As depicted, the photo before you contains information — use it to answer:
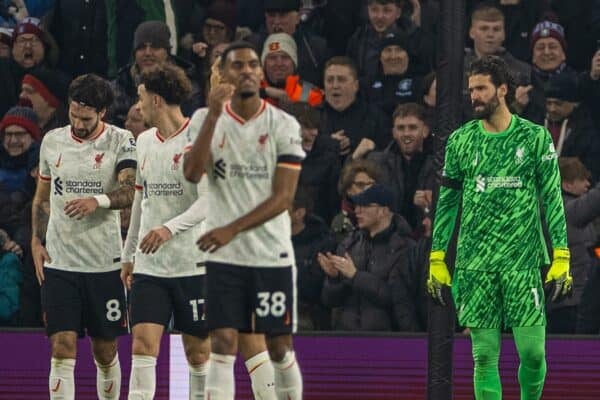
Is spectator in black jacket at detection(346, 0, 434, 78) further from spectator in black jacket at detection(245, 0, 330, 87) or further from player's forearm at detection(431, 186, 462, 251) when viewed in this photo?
player's forearm at detection(431, 186, 462, 251)

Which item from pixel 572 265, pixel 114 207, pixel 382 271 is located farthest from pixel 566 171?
pixel 114 207

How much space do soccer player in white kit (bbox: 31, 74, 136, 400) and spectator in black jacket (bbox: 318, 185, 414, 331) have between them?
6.16 feet

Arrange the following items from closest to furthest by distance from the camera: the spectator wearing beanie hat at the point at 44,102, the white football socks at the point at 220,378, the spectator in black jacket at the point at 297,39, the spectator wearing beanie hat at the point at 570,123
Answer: the white football socks at the point at 220,378, the spectator wearing beanie hat at the point at 570,123, the spectator in black jacket at the point at 297,39, the spectator wearing beanie hat at the point at 44,102

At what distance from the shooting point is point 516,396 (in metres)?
12.7

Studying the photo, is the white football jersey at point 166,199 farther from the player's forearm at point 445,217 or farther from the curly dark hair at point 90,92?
the player's forearm at point 445,217

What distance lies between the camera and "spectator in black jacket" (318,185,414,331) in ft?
41.7

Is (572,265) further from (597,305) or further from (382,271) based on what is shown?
(382,271)

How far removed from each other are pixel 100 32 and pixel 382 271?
4.30 meters

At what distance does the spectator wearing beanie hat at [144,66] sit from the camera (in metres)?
14.4

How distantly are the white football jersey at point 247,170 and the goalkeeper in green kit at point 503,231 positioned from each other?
171cm

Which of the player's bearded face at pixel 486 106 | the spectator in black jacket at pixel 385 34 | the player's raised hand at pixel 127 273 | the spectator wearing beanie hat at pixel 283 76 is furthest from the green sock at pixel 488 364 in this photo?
the spectator in black jacket at pixel 385 34

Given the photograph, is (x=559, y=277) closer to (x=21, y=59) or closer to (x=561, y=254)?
(x=561, y=254)

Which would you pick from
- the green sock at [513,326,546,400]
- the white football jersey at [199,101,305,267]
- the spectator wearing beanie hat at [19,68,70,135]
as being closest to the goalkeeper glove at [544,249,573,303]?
the green sock at [513,326,546,400]

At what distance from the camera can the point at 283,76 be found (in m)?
14.4
